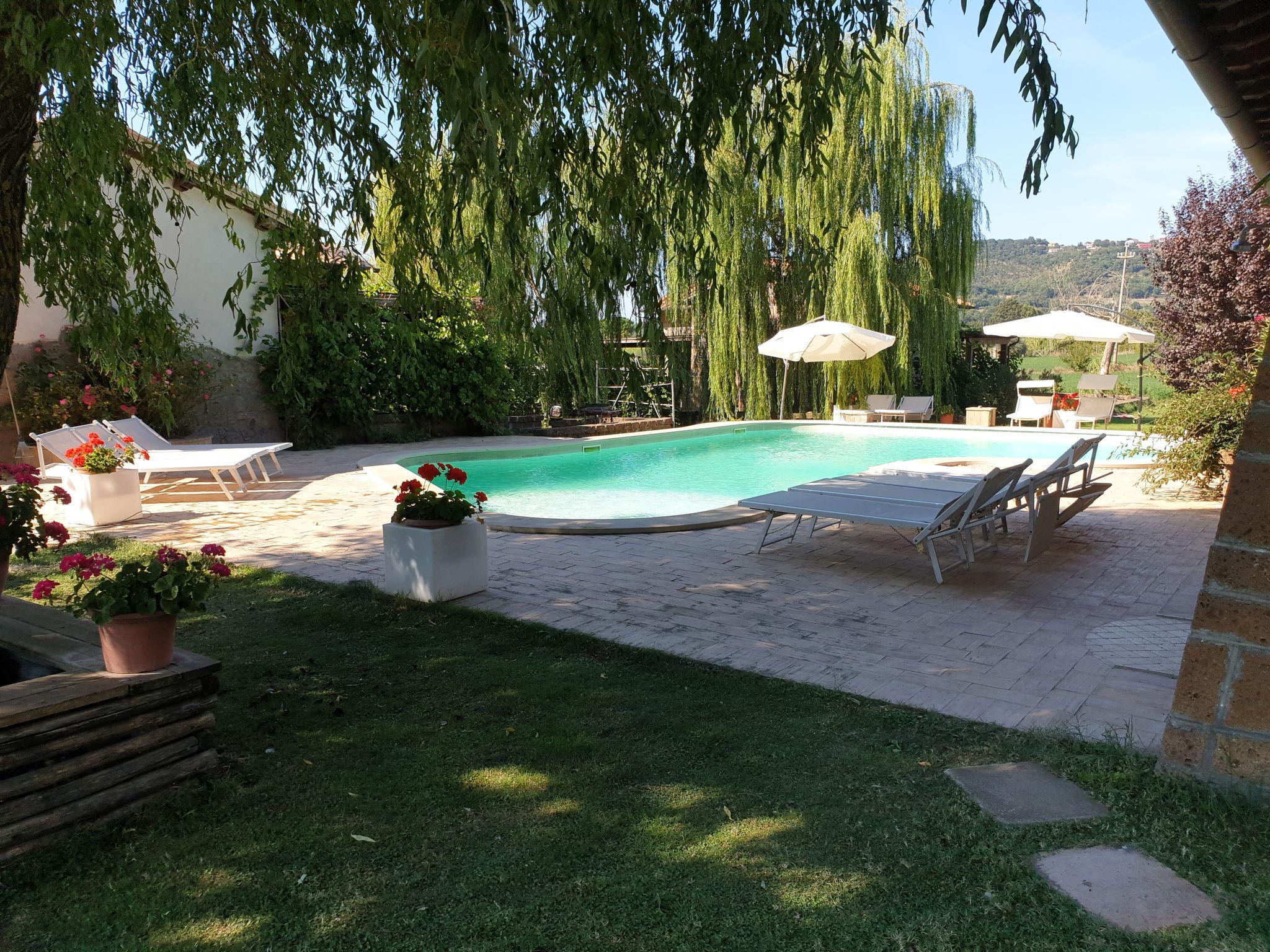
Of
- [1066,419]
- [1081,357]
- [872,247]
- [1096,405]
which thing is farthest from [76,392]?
[1081,357]

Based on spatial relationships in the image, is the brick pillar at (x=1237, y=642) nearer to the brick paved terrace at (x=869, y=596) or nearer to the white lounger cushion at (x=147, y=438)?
the brick paved terrace at (x=869, y=596)

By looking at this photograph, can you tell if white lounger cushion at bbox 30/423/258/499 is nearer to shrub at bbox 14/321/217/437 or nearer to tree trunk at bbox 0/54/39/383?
shrub at bbox 14/321/217/437

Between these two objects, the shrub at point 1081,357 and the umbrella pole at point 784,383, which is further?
the shrub at point 1081,357

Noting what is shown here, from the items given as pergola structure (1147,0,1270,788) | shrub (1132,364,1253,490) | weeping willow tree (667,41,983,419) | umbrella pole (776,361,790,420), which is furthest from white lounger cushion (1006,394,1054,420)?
pergola structure (1147,0,1270,788)

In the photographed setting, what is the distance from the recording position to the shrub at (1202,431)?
297 inches

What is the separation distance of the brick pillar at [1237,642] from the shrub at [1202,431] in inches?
229

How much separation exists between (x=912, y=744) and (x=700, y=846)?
3.39 ft

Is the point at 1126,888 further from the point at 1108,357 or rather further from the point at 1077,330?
the point at 1108,357

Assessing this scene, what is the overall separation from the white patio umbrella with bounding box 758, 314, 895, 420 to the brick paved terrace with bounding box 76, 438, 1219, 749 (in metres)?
6.80

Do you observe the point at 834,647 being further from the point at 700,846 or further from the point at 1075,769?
the point at 700,846

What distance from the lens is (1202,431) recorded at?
7.86 m

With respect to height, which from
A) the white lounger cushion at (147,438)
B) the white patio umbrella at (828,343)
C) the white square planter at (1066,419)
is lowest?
the white square planter at (1066,419)

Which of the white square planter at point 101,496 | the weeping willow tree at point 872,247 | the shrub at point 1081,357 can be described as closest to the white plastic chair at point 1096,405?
the weeping willow tree at point 872,247

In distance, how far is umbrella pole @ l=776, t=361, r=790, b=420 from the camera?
16469 millimetres
